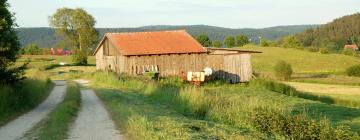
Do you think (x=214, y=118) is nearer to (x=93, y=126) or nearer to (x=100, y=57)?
(x=93, y=126)

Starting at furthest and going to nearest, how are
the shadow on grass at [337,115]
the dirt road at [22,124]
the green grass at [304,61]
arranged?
the green grass at [304,61]
the shadow on grass at [337,115]
the dirt road at [22,124]

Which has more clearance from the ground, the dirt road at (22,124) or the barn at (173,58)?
the barn at (173,58)

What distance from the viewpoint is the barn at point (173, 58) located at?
4944 cm

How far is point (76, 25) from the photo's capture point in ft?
361

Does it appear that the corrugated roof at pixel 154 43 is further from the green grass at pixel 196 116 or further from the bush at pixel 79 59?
the bush at pixel 79 59

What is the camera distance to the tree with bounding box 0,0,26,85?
79.3ft

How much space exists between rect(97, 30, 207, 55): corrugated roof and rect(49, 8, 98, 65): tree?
56.3 meters

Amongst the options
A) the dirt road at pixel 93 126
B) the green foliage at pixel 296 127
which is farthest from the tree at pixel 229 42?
the green foliage at pixel 296 127

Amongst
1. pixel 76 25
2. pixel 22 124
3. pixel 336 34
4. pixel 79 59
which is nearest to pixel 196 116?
pixel 22 124

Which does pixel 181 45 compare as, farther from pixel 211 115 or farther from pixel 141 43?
pixel 211 115

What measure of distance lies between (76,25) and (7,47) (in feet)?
286

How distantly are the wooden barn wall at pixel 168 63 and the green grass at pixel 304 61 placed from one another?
1179 inches

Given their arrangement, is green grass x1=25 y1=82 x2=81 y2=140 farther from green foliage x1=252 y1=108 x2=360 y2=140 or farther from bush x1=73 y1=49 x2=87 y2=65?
bush x1=73 y1=49 x2=87 y2=65

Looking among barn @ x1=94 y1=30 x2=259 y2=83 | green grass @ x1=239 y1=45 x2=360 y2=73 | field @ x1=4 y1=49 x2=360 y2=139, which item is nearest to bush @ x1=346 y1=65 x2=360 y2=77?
green grass @ x1=239 y1=45 x2=360 y2=73
